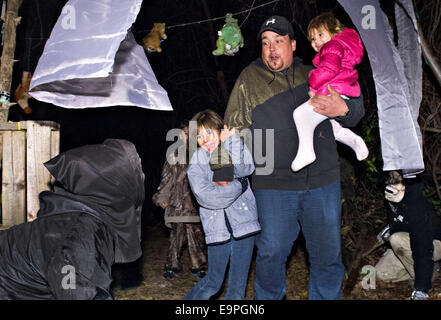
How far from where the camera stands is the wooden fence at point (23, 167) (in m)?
4.15

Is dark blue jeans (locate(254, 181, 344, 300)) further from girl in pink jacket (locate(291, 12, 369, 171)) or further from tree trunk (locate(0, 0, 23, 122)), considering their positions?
tree trunk (locate(0, 0, 23, 122))

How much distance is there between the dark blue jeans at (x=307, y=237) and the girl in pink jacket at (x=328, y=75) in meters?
0.25

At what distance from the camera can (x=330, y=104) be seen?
2.97 meters

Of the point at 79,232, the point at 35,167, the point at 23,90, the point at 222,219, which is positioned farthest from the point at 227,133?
the point at 23,90

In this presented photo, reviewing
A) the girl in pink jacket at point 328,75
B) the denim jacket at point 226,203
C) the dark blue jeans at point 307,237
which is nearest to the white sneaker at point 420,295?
the dark blue jeans at point 307,237

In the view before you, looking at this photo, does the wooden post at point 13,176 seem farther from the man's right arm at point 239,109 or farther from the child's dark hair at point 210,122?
the man's right arm at point 239,109

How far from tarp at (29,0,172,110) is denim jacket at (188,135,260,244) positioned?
656 millimetres

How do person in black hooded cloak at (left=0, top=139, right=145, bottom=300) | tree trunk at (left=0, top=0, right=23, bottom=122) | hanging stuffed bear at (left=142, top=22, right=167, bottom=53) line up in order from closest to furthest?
person in black hooded cloak at (left=0, top=139, right=145, bottom=300), tree trunk at (left=0, top=0, right=23, bottom=122), hanging stuffed bear at (left=142, top=22, right=167, bottom=53)

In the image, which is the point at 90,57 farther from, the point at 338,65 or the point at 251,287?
the point at 251,287

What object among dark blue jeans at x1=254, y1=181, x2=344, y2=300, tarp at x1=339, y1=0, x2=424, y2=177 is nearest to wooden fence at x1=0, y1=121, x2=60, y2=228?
dark blue jeans at x1=254, y1=181, x2=344, y2=300

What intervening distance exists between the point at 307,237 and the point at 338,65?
117 cm

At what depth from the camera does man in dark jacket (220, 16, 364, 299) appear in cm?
298

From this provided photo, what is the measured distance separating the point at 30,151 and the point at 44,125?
0.28m
